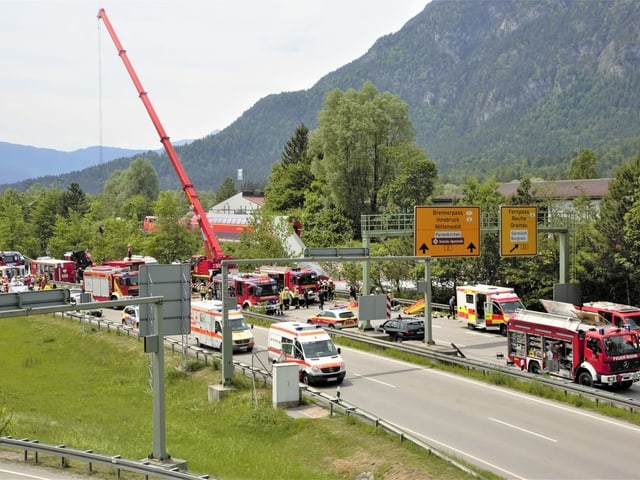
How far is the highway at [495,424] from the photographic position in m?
18.9

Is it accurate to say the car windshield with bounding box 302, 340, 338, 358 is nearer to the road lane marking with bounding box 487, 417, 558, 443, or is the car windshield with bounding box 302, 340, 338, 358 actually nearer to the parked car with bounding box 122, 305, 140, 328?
the road lane marking with bounding box 487, 417, 558, 443

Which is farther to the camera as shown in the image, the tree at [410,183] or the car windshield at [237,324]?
the tree at [410,183]

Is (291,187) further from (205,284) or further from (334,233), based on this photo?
(205,284)

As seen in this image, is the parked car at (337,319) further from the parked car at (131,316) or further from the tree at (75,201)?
the tree at (75,201)

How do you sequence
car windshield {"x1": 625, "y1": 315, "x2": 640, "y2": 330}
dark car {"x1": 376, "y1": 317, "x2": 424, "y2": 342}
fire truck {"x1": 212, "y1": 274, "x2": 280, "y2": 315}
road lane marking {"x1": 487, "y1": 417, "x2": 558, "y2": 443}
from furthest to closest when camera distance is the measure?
1. fire truck {"x1": 212, "y1": 274, "x2": 280, "y2": 315}
2. dark car {"x1": 376, "y1": 317, "x2": 424, "y2": 342}
3. car windshield {"x1": 625, "y1": 315, "x2": 640, "y2": 330}
4. road lane marking {"x1": 487, "y1": 417, "x2": 558, "y2": 443}

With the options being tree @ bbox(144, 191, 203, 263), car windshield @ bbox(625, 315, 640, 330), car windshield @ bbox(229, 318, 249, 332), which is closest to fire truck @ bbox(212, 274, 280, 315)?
car windshield @ bbox(229, 318, 249, 332)

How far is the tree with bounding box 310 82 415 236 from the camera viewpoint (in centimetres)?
7912

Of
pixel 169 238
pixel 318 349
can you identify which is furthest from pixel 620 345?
pixel 169 238

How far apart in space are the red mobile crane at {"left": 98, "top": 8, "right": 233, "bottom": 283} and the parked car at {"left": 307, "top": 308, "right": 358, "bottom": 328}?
19093 mm

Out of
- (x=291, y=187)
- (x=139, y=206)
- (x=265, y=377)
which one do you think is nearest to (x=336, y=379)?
(x=265, y=377)

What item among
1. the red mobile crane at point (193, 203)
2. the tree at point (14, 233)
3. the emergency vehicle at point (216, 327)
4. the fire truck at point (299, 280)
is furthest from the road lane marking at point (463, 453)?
the tree at point (14, 233)

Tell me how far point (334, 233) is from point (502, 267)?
105 ft

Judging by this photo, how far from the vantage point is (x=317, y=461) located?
20.6 metres

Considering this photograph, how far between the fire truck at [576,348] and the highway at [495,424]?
2.33 metres
